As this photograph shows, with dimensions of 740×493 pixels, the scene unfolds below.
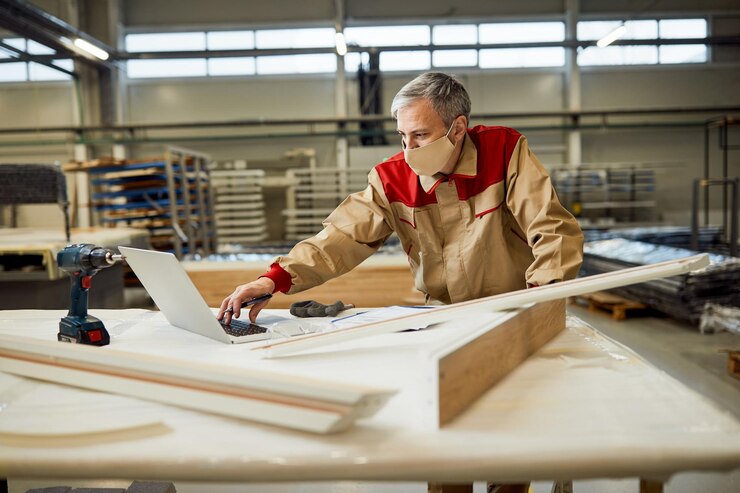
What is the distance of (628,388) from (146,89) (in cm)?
1337

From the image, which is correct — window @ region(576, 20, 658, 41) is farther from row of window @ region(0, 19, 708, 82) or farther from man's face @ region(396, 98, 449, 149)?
man's face @ region(396, 98, 449, 149)

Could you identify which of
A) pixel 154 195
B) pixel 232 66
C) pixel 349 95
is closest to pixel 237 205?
pixel 154 195

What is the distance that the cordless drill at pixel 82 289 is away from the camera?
5.76 feet

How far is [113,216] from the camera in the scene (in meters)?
8.73

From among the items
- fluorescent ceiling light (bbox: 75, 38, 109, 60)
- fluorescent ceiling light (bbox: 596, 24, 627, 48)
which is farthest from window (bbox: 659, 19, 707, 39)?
fluorescent ceiling light (bbox: 75, 38, 109, 60)

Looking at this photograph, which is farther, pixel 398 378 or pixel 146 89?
pixel 146 89

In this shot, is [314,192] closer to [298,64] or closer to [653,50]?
[298,64]

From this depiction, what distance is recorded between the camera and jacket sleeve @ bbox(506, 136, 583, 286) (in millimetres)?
1884

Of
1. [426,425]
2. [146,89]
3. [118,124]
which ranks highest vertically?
[146,89]

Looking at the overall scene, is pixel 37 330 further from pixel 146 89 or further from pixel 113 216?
pixel 146 89

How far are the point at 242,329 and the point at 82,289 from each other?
52 cm

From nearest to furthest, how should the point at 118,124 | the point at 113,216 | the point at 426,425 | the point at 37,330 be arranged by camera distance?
the point at 426,425 → the point at 37,330 → the point at 113,216 → the point at 118,124

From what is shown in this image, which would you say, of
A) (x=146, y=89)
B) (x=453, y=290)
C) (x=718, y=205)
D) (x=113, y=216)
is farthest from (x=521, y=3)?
(x=453, y=290)

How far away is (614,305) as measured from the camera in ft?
21.5
